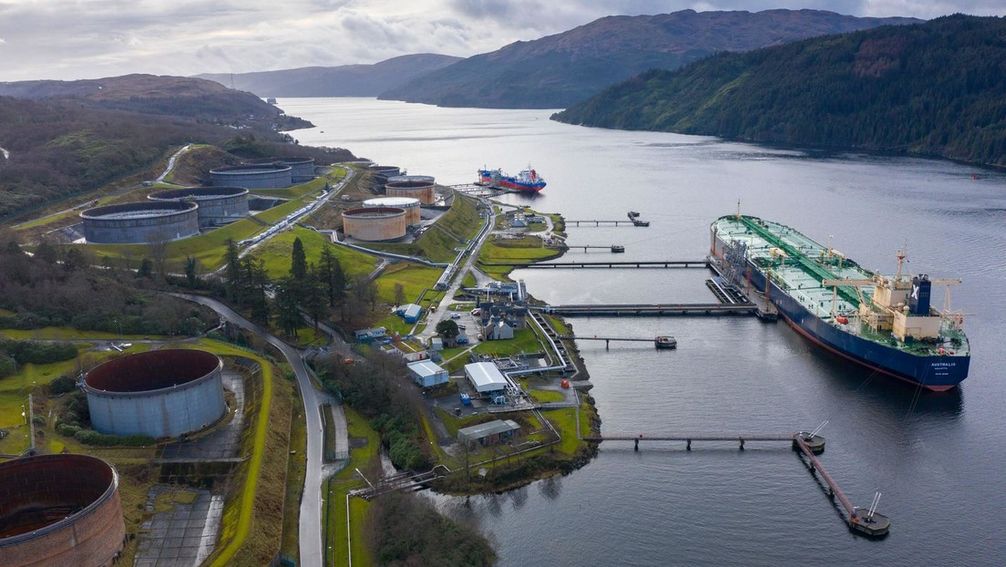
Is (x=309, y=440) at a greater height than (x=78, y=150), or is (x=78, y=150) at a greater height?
(x=78, y=150)

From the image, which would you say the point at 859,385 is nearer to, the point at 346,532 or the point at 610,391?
the point at 610,391

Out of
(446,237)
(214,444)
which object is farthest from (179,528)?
(446,237)

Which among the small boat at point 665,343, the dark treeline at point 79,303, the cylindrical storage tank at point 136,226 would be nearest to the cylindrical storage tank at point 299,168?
the cylindrical storage tank at point 136,226

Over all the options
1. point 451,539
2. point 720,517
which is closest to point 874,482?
point 720,517

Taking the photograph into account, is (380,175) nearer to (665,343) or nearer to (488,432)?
(665,343)

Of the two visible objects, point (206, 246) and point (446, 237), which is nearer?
point (206, 246)

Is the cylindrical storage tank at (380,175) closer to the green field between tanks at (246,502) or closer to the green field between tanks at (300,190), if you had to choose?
the green field between tanks at (300,190)
